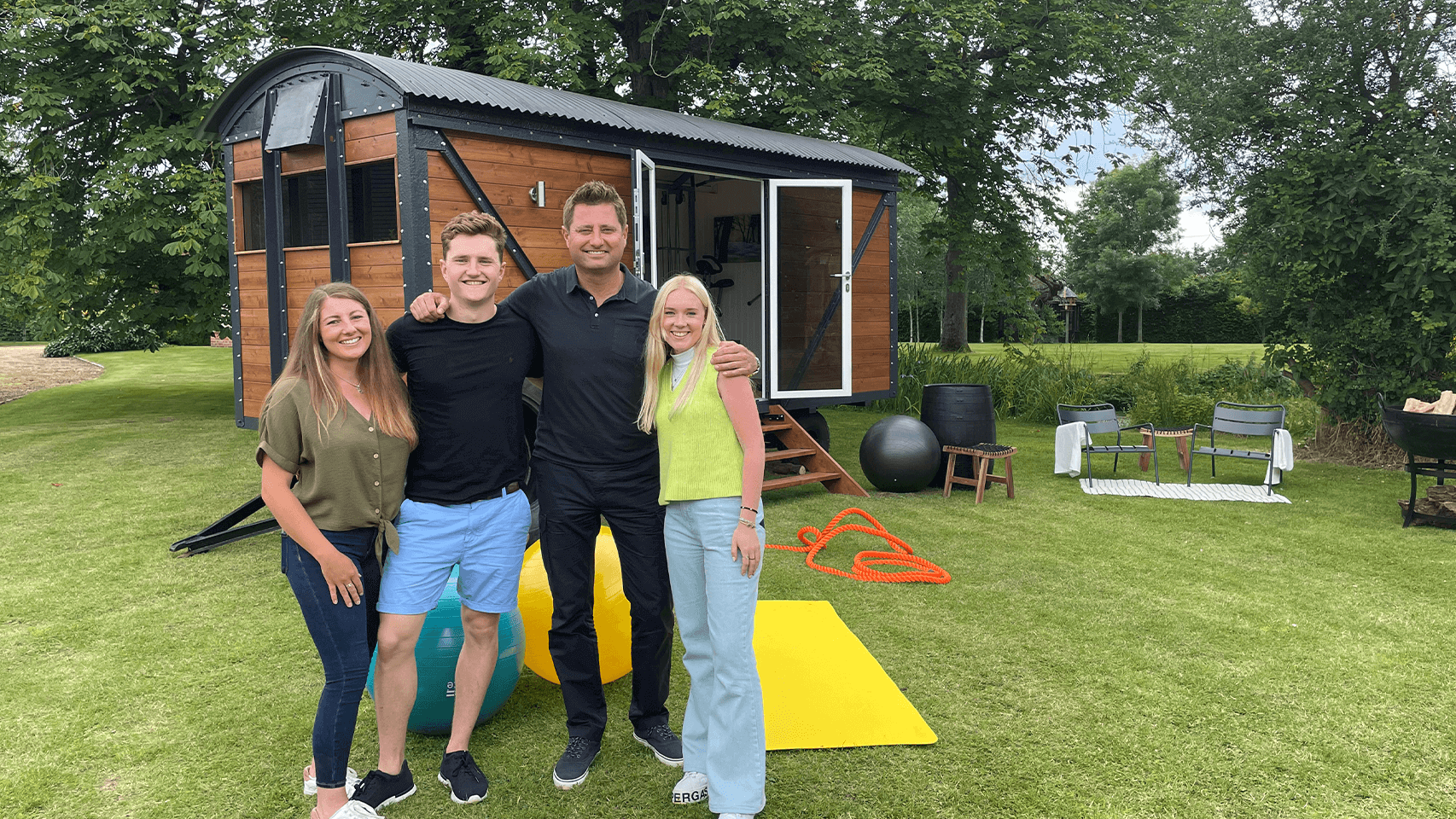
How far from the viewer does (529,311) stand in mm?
2674

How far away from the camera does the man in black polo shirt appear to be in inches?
101

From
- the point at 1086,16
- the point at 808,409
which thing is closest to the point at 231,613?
the point at 808,409

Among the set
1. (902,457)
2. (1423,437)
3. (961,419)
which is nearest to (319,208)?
(902,457)

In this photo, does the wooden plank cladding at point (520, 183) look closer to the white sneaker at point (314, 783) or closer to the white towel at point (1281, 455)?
the white sneaker at point (314, 783)

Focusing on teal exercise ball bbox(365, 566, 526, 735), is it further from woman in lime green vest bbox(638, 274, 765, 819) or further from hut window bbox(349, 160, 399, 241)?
hut window bbox(349, 160, 399, 241)

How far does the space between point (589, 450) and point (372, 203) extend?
141 inches

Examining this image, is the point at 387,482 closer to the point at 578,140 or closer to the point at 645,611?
the point at 645,611

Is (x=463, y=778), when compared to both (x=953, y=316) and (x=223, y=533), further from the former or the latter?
(x=953, y=316)

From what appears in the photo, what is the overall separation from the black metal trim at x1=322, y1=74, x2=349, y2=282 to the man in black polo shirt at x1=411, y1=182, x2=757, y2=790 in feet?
10.6

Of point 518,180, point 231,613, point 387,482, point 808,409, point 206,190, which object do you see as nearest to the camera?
point 387,482

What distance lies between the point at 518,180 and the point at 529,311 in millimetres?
3364

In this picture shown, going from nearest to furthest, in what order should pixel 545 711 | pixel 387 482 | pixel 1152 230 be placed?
1. pixel 387 482
2. pixel 545 711
3. pixel 1152 230

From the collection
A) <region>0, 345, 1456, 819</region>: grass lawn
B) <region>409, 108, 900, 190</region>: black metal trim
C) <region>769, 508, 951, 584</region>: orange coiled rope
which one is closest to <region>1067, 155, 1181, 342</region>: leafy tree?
<region>409, 108, 900, 190</region>: black metal trim

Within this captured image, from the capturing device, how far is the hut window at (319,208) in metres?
5.38
